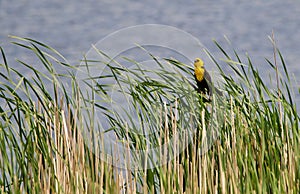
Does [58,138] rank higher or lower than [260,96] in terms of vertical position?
lower

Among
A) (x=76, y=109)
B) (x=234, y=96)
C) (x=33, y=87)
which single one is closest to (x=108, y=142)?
(x=76, y=109)

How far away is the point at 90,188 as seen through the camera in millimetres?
2574

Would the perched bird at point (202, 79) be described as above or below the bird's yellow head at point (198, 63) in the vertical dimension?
below

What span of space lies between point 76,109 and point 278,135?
3.30 ft

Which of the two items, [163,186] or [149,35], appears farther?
[149,35]

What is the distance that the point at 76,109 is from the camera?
2.67 metres

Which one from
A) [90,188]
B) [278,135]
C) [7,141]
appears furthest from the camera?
[278,135]

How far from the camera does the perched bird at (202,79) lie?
2.99 m

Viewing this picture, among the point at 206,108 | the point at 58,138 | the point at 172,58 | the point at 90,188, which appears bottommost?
the point at 90,188

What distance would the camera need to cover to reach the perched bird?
118 inches

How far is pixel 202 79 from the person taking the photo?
9.84ft

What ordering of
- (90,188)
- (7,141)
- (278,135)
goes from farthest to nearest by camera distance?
(278,135), (7,141), (90,188)

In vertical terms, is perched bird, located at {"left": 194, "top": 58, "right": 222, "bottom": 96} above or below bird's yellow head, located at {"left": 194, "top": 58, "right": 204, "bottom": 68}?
below

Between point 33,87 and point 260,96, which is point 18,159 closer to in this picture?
point 33,87
